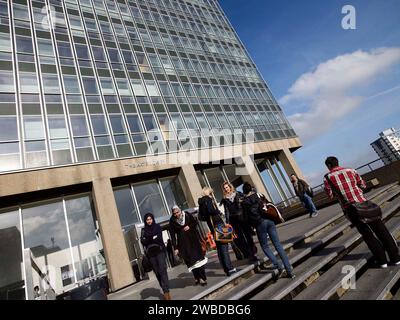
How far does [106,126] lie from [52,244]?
7700mm

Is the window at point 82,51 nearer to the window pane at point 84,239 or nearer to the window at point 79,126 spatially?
the window at point 79,126

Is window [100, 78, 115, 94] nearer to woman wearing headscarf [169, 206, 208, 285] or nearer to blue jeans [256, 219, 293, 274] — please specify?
woman wearing headscarf [169, 206, 208, 285]

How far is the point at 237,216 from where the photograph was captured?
6012 millimetres

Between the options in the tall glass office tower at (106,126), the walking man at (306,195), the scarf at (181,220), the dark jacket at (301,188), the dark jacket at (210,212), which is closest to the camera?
the scarf at (181,220)

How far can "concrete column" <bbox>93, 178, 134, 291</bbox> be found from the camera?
1182cm

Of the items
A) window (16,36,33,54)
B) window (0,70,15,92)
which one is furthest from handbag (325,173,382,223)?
window (16,36,33,54)

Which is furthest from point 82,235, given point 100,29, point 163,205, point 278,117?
point 278,117

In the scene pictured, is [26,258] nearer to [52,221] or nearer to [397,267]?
[52,221]

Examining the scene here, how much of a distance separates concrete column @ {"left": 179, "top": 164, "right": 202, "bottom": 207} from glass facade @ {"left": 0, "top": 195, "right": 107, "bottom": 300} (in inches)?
238

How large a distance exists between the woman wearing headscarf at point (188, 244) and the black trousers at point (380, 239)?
3299 mm

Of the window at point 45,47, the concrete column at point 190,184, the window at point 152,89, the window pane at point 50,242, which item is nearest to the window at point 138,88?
the window at point 152,89

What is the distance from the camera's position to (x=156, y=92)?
19.8 m

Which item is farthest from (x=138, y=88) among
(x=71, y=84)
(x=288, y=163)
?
(x=288, y=163)

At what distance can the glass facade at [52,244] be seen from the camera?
1103 cm
